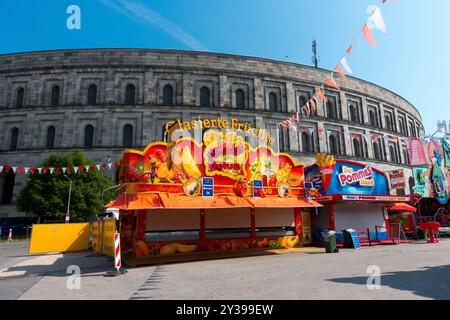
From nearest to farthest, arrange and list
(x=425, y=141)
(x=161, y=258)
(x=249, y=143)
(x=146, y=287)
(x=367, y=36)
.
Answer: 1. (x=146, y=287)
2. (x=367, y=36)
3. (x=161, y=258)
4. (x=249, y=143)
5. (x=425, y=141)

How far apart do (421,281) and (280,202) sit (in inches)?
336

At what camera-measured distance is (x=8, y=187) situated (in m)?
38.2

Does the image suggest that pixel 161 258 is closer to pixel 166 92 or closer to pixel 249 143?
pixel 249 143

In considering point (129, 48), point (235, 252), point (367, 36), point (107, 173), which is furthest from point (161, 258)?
point (129, 48)

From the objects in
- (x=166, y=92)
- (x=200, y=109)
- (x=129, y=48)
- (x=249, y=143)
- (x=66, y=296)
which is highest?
(x=129, y=48)

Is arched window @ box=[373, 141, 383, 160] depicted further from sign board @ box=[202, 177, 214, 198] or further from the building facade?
sign board @ box=[202, 177, 214, 198]

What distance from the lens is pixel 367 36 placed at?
1169cm

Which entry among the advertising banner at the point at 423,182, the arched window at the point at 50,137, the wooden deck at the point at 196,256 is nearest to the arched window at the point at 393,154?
the advertising banner at the point at 423,182

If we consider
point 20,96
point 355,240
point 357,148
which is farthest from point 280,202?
point 20,96

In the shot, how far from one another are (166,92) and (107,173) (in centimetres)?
1310

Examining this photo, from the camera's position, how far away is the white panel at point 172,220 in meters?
14.6

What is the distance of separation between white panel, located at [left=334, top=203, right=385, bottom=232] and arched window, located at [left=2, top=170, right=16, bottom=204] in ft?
127

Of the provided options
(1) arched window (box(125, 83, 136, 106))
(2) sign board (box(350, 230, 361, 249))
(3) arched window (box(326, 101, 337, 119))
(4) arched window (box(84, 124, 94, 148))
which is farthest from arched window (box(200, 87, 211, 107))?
(2) sign board (box(350, 230, 361, 249))

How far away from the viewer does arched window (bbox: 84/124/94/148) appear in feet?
125
